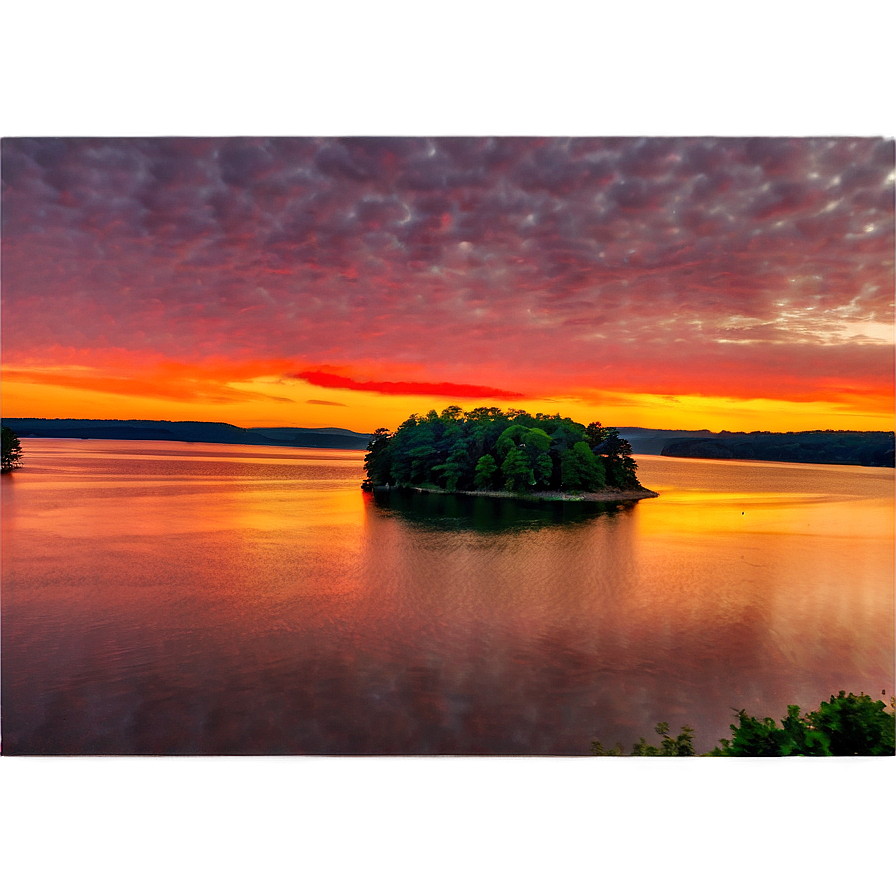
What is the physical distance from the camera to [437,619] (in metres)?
5.54

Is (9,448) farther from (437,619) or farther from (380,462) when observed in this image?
(437,619)

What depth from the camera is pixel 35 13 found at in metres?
2.30

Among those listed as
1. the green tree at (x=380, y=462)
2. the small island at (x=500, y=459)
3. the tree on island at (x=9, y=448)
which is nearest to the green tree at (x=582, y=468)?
the small island at (x=500, y=459)

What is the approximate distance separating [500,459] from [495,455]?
126mm

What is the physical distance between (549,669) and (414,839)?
2.67 metres

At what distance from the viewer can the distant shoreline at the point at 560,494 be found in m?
10.3

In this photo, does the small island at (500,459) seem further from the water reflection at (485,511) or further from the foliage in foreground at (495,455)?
the water reflection at (485,511)

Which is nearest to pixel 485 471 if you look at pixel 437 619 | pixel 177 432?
pixel 437 619

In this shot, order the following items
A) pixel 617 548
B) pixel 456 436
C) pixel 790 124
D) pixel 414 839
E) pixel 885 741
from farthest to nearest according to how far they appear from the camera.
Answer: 1. pixel 456 436
2. pixel 617 548
3. pixel 790 124
4. pixel 885 741
5. pixel 414 839

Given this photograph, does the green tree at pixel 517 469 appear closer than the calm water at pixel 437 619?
No

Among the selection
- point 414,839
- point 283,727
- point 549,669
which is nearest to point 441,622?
point 549,669

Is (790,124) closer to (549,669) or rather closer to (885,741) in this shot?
(885,741)

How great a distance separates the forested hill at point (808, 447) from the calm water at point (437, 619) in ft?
1.22

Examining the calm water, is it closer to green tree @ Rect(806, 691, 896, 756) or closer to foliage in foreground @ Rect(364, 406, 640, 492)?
foliage in foreground @ Rect(364, 406, 640, 492)
